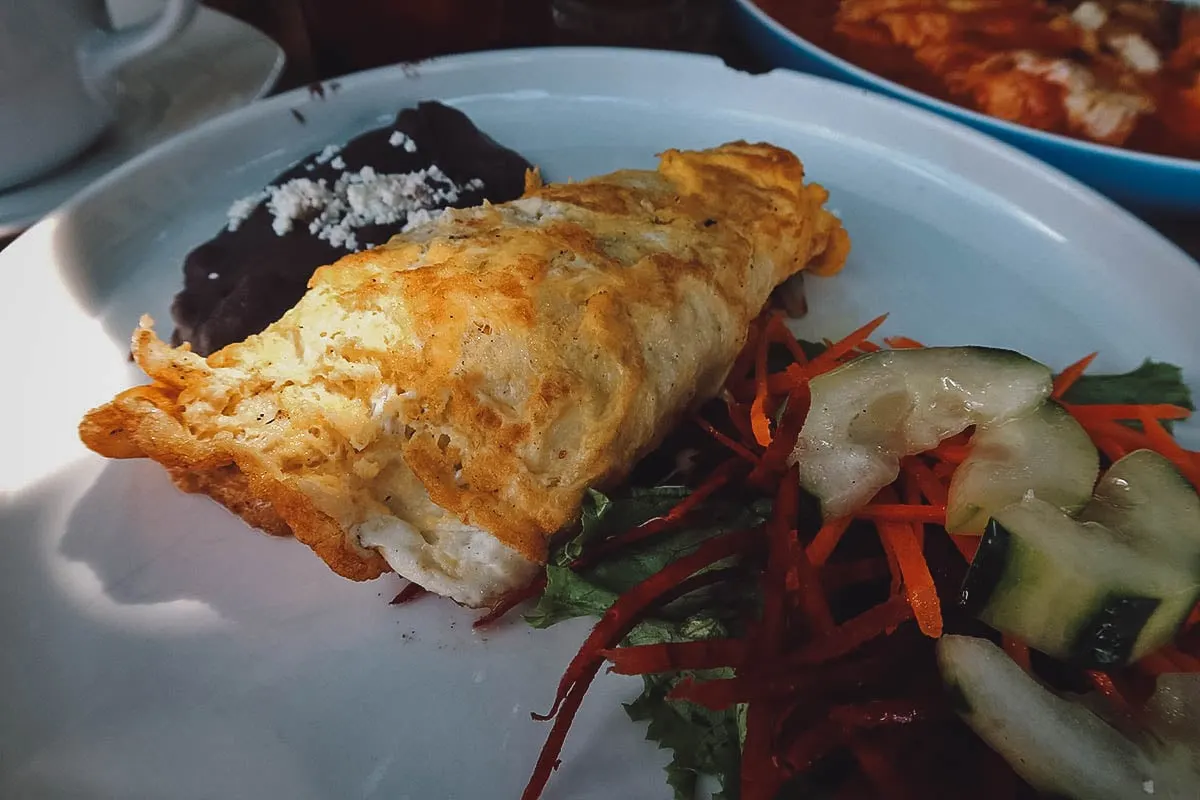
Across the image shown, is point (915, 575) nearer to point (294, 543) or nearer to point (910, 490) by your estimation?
point (910, 490)

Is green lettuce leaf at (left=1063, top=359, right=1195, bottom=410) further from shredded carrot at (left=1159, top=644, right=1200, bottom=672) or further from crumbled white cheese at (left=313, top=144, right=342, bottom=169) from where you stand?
crumbled white cheese at (left=313, top=144, right=342, bottom=169)

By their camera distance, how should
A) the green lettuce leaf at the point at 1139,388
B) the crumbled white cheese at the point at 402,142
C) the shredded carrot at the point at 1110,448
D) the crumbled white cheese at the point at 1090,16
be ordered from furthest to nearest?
1. the crumbled white cheese at the point at 1090,16
2. the crumbled white cheese at the point at 402,142
3. the green lettuce leaf at the point at 1139,388
4. the shredded carrot at the point at 1110,448

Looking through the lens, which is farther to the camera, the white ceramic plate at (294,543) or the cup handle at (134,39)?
the cup handle at (134,39)

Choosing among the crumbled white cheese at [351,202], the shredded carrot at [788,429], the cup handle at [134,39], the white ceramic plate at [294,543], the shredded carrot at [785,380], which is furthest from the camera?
the cup handle at [134,39]

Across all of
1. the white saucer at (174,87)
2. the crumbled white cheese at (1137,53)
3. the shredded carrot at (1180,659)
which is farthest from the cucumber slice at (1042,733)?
the crumbled white cheese at (1137,53)

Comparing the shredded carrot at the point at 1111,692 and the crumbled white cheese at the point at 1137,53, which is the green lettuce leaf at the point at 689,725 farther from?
the crumbled white cheese at the point at 1137,53

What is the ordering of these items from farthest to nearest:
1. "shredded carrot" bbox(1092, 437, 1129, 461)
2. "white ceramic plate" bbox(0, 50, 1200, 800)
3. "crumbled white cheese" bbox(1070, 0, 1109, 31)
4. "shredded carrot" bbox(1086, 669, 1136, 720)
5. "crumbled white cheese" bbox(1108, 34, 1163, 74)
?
1. "crumbled white cheese" bbox(1070, 0, 1109, 31)
2. "crumbled white cheese" bbox(1108, 34, 1163, 74)
3. "shredded carrot" bbox(1092, 437, 1129, 461)
4. "white ceramic plate" bbox(0, 50, 1200, 800)
5. "shredded carrot" bbox(1086, 669, 1136, 720)

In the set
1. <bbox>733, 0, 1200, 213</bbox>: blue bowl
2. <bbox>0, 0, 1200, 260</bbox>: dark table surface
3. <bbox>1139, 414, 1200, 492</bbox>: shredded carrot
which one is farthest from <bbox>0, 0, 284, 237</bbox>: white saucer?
<bbox>1139, 414, 1200, 492</bbox>: shredded carrot

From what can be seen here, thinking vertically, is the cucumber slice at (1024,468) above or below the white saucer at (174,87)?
above
